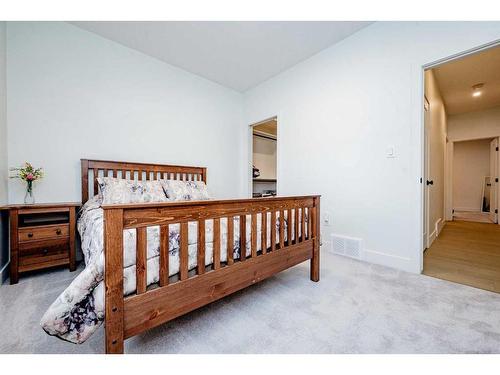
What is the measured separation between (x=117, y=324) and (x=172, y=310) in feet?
0.78

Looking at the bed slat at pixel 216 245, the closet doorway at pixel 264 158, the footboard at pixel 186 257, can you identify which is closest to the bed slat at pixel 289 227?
the footboard at pixel 186 257

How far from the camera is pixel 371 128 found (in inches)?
91.0

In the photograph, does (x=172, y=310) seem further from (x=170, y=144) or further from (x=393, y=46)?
(x=393, y=46)

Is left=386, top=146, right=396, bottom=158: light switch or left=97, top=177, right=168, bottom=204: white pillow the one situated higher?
left=386, top=146, right=396, bottom=158: light switch

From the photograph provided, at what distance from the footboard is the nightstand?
1.56 m

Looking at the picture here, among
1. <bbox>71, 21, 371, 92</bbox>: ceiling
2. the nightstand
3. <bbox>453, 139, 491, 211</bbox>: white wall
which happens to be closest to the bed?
the nightstand

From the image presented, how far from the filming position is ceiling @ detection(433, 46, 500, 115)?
8.82 feet

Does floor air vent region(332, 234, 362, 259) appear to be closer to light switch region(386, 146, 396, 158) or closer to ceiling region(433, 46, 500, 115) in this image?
light switch region(386, 146, 396, 158)

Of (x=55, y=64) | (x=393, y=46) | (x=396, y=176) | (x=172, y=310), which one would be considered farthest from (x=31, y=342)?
(x=393, y=46)

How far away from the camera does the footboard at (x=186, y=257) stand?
882 millimetres

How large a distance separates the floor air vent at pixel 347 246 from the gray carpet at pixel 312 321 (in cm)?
56

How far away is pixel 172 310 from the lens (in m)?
1.06

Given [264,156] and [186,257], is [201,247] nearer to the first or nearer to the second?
[186,257]

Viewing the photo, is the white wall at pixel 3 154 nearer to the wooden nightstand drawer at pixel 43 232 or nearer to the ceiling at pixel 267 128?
the wooden nightstand drawer at pixel 43 232
